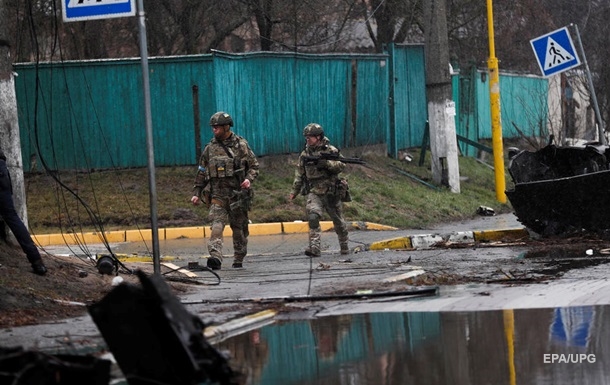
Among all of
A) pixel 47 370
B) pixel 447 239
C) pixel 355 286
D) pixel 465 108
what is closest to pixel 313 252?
pixel 447 239

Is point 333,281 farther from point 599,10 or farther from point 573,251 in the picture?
point 599,10

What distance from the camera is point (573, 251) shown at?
14031 mm

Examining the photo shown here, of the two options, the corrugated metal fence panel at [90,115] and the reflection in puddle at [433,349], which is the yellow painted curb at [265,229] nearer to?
the corrugated metal fence panel at [90,115]

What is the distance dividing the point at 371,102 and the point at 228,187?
1282 centimetres

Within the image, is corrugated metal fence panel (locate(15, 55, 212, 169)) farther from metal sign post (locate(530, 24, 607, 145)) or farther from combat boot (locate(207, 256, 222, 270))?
combat boot (locate(207, 256, 222, 270))

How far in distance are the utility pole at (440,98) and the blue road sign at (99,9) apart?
541 inches

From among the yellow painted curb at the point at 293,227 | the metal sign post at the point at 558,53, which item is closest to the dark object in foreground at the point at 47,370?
the yellow painted curb at the point at 293,227

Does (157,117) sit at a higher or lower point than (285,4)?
lower

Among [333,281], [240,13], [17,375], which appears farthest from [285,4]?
[17,375]

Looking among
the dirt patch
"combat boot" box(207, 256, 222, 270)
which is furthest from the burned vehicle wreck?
the dirt patch

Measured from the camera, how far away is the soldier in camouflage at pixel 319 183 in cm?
1549

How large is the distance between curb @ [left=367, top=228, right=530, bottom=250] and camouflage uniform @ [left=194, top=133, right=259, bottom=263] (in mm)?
2834

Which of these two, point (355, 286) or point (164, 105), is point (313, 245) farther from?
point (164, 105)

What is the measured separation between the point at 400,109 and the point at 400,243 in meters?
11.6
